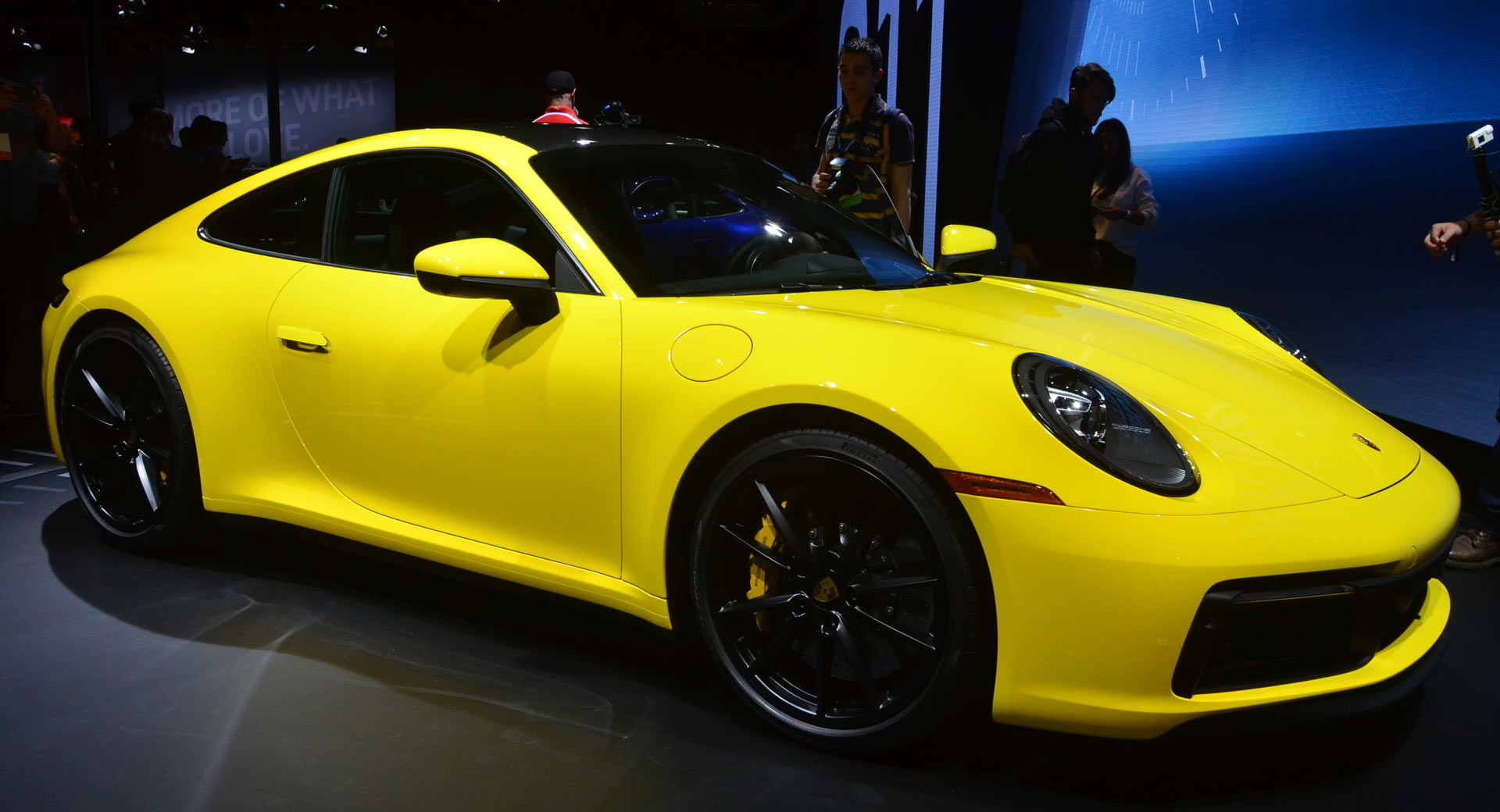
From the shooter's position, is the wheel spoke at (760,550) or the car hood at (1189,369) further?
the wheel spoke at (760,550)

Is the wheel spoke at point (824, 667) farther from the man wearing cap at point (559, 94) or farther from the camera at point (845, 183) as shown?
the man wearing cap at point (559, 94)

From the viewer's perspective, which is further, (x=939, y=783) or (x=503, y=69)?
(x=503, y=69)

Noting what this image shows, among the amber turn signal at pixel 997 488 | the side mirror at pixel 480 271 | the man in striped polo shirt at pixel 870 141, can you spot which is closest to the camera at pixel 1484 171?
the man in striped polo shirt at pixel 870 141

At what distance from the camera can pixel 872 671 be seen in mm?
2068

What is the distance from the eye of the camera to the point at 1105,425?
6.08 ft

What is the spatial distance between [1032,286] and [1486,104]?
2218 mm

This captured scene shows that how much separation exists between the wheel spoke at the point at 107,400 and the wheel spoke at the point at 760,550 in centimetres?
202

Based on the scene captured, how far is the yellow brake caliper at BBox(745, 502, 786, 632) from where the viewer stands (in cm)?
210

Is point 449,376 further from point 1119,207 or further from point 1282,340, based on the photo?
point 1119,207

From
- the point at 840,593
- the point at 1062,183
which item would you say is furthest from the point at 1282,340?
the point at 1062,183

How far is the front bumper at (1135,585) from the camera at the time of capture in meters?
1.70

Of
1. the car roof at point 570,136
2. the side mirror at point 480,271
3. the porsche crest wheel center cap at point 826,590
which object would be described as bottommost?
the porsche crest wheel center cap at point 826,590

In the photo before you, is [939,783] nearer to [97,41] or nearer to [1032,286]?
[1032,286]

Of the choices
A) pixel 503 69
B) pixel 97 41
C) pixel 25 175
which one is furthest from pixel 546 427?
pixel 503 69
